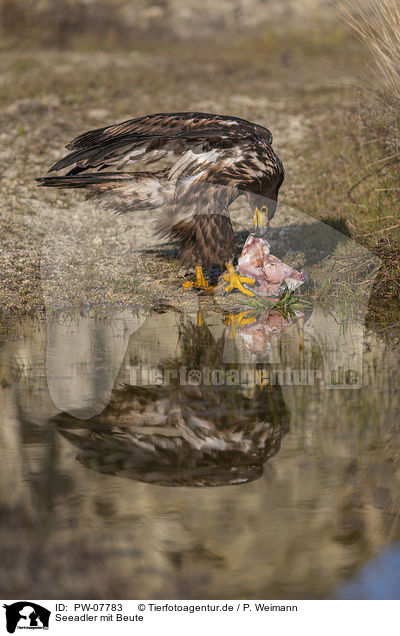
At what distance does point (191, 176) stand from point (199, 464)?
3.14 meters

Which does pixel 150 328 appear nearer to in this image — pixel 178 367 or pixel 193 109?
pixel 178 367

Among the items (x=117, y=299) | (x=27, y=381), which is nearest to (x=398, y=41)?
(x=117, y=299)

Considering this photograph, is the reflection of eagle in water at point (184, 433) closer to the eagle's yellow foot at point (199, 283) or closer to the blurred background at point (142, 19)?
the eagle's yellow foot at point (199, 283)

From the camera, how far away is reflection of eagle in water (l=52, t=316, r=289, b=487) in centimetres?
331

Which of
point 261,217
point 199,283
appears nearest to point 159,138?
point 261,217

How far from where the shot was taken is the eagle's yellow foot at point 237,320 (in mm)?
5437

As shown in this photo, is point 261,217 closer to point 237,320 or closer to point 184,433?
point 237,320

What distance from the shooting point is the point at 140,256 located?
7.15 metres

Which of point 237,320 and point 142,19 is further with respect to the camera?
point 142,19

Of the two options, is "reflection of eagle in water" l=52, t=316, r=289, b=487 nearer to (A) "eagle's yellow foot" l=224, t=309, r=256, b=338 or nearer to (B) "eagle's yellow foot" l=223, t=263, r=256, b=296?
(A) "eagle's yellow foot" l=224, t=309, r=256, b=338

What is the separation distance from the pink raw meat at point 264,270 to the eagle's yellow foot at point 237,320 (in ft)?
1.06

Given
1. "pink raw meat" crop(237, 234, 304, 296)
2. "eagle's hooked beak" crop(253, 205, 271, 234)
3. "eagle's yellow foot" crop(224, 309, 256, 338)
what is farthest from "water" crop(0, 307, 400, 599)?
"eagle's hooked beak" crop(253, 205, 271, 234)

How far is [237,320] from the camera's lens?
565 centimetres
